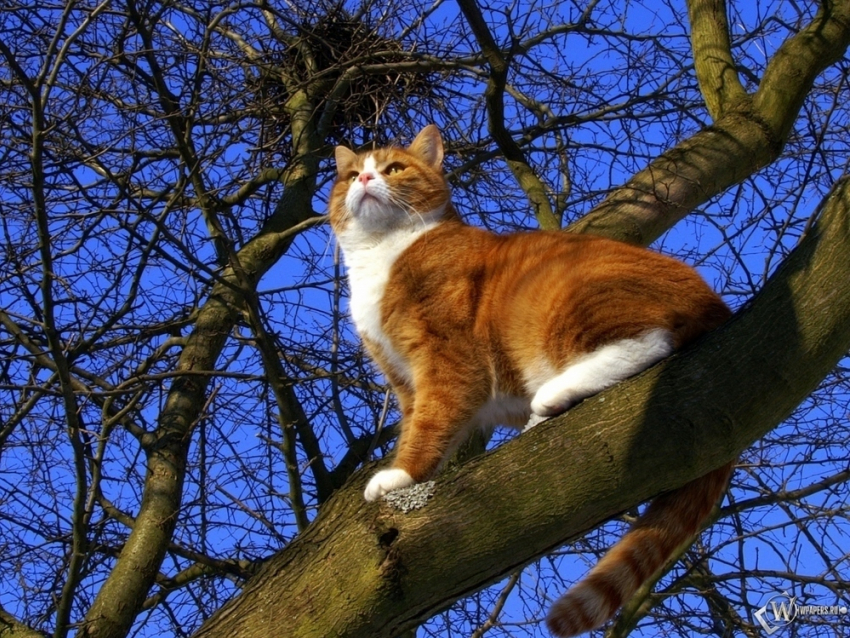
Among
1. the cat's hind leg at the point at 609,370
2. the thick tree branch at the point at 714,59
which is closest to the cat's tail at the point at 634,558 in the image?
the cat's hind leg at the point at 609,370

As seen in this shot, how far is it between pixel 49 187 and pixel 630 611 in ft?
9.43

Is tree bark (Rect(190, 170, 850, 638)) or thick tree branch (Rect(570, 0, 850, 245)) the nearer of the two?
tree bark (Rect(190, 170, 850, 638))

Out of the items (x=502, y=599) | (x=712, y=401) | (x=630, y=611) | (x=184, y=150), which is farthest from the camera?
(x=502, y=599)

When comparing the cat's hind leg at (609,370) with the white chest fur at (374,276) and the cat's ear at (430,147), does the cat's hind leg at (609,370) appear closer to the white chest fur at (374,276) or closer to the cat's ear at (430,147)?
the white chest fur at (374,276)

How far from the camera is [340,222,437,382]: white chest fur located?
10.7 feet

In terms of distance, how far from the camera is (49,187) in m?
3.87

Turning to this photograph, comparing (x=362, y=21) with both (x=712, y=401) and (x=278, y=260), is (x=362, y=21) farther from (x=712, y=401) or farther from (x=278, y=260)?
(x=712, y=401)

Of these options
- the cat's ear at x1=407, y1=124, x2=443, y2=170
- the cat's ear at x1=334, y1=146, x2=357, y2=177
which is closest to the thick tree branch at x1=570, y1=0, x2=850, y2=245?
the cat's ear at x1=407, y1=124, x2=443, y2=170

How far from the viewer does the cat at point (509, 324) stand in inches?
98.3

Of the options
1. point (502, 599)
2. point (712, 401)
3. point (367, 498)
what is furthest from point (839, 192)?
point (502, 599)

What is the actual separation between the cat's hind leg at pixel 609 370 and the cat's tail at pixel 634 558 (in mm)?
343

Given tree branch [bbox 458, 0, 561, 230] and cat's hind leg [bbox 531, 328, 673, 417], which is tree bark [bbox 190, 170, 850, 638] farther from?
tree branch [bbox 458, 0, 561, 230]

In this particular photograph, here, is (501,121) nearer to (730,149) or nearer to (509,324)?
(730,149)

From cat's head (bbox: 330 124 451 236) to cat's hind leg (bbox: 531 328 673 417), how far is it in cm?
109
